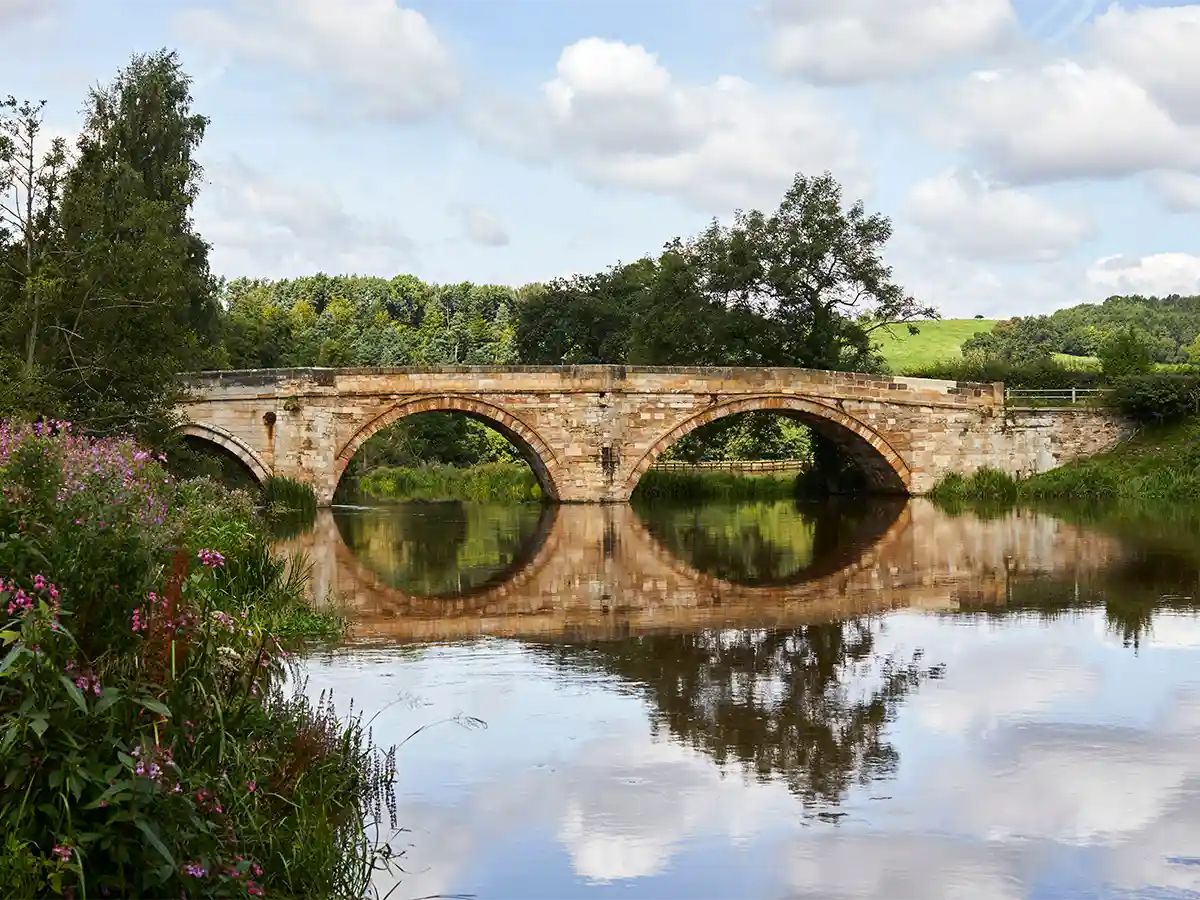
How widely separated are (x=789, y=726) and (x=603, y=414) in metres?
19.6

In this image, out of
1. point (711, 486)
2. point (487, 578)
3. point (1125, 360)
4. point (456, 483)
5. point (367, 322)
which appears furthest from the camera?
point (367, 322)

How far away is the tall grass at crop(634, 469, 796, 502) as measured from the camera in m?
32.5

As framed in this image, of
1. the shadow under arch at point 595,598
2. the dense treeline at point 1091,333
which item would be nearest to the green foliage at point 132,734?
the shadow under arch at point 595,598

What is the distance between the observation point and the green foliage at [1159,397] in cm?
2953

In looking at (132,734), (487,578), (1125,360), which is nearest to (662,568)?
(487,578)

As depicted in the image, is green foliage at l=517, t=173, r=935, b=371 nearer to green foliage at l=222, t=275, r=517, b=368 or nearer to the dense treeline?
green foliage at l=222, t=275, r=517, b=368

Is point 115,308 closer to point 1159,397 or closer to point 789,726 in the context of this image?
point 789,726

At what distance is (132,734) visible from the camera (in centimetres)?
439

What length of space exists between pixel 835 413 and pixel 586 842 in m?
22.9

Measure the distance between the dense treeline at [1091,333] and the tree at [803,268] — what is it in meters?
22.8

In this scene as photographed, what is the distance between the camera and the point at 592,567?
16.1 metres

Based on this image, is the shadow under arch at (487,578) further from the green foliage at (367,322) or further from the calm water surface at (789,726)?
the green foliage at (367,322)

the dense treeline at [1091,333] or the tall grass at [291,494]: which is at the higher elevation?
the dense treeline at [1091,333]

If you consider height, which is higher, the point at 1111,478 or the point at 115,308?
the point at 115,308
